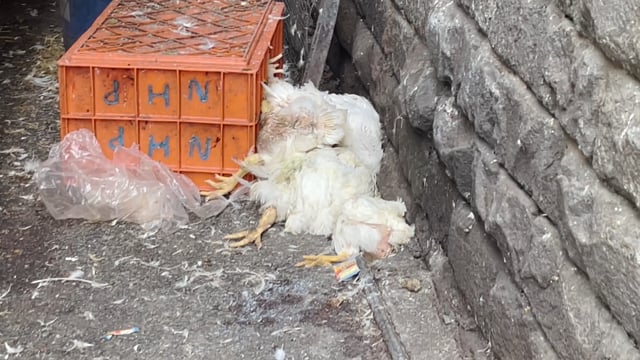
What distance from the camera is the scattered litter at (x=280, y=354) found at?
2832 millimetres

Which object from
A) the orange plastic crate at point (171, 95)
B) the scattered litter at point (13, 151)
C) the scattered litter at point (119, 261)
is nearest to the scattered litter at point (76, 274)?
the scattered litter at point (119, 261)


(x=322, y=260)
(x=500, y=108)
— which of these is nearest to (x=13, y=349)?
(x=322, y=260)

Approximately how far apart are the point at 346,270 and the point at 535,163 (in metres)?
1.27

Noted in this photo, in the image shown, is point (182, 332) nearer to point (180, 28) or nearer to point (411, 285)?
point (411, 285)

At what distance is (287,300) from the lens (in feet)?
10.3

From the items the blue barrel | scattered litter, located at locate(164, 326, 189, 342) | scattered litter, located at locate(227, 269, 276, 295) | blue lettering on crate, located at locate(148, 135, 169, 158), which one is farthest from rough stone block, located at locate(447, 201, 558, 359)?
the blue barrel

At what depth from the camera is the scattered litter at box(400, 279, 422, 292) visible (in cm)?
312

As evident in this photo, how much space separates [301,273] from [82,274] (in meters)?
0.79

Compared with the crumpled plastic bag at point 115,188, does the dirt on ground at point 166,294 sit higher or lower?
lower

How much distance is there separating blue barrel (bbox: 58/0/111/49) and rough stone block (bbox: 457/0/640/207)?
2770 millimetres

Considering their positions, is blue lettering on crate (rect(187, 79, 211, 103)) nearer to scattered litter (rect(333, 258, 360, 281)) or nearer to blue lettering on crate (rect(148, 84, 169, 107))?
blue lettering on crate (rect(148, 84, 169, 107))

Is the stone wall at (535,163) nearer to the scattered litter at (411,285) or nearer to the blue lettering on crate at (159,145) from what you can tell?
the scattered litter at (411,285)

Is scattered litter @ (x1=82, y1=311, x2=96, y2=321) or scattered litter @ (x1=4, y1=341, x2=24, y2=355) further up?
scattered litter @ (x1=82, y1=311, x2=96, y2=321)

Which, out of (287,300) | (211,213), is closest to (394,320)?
(287,300)
